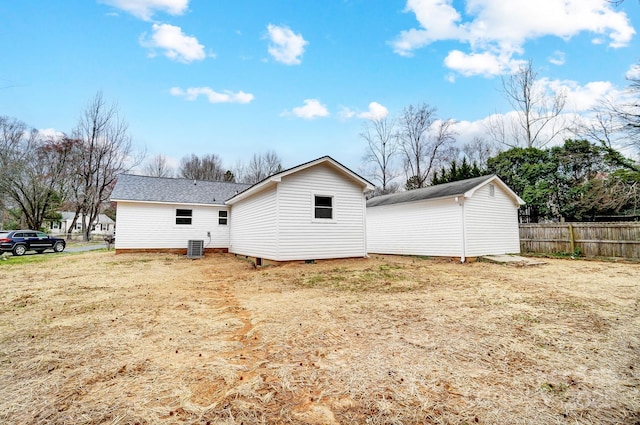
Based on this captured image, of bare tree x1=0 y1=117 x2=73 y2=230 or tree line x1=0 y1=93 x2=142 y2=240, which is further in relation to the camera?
tree line x1=0 y1=93 x2=142 y2=240

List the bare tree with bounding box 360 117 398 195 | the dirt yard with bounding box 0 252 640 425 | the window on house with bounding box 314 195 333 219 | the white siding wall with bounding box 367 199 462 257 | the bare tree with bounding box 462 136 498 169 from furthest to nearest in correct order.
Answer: the bare tree with bounding box 360 117 398 195, the bare tree with bounding box 462 136 498 169, the white siding wall with bounding box 367 199 462 257, the window on house with bounding box 314 195 333 219, the dirt yard with bounding box 0 252 640 425

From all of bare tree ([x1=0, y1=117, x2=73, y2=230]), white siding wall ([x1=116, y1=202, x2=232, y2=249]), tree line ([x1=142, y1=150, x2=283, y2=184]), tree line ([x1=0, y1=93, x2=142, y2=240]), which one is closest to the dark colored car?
white siding wall ([x1=116, y1=202, x2=232, y2=249])

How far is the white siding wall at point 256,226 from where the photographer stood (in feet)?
36.2

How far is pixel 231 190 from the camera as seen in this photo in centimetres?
1992

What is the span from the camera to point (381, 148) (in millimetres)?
30938

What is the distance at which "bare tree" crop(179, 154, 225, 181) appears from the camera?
130ft

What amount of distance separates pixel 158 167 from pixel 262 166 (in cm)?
1383

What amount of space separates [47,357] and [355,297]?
15.9ft

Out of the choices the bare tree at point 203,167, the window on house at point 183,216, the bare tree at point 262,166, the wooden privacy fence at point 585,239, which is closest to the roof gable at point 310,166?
the window on house at point 183,216

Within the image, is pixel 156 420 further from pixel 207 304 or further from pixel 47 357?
pixel 207 304

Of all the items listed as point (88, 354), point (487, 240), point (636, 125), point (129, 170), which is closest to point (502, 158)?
point (636, 125)

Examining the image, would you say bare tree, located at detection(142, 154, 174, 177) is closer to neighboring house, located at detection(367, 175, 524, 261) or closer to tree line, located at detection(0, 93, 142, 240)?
tree line, located at detection(0, 93, 142, 240)

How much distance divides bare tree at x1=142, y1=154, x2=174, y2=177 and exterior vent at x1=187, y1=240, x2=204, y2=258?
27364 millimetres

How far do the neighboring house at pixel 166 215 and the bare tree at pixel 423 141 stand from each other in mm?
19638
